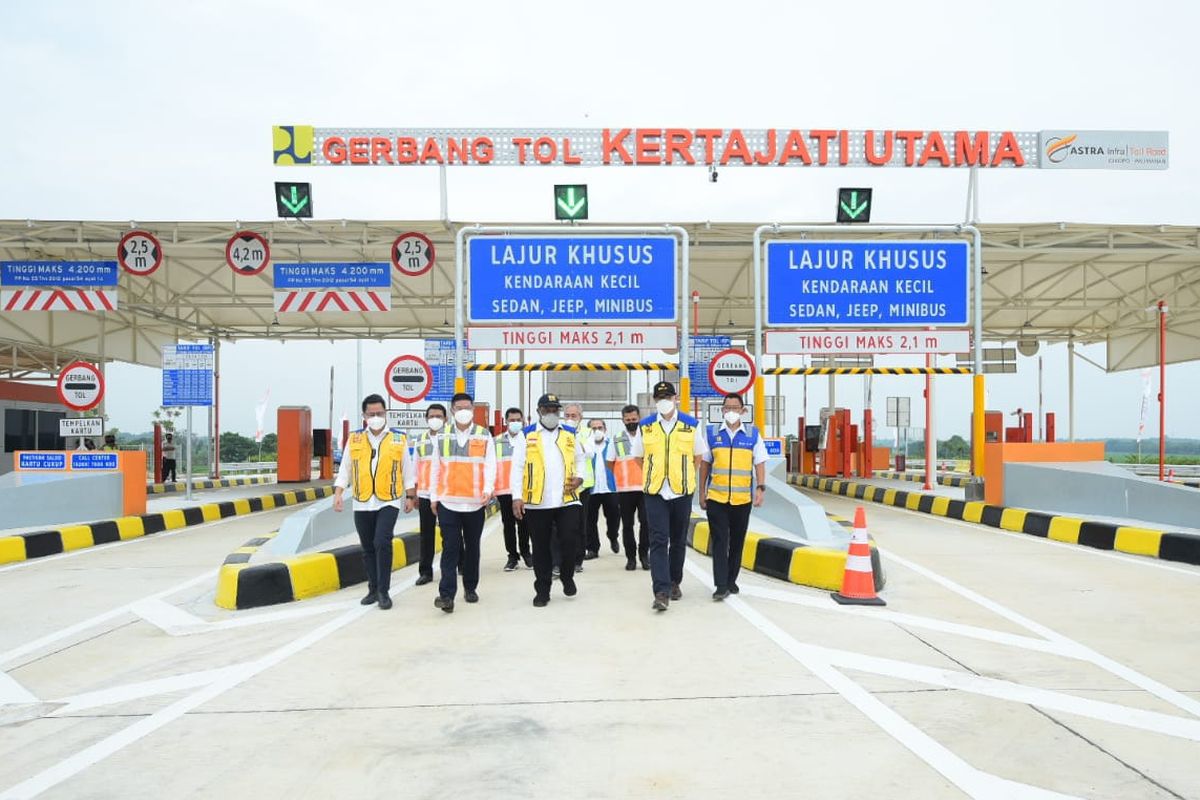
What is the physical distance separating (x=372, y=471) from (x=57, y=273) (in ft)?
47.5

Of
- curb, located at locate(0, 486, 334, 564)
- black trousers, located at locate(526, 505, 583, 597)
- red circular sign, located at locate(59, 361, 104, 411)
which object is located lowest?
curb, located at locate(0, 486, 334, 564)

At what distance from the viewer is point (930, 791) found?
355 centimetres

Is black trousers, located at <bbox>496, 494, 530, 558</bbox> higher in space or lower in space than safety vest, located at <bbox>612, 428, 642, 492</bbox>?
lower

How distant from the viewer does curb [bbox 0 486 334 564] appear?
1132 cm

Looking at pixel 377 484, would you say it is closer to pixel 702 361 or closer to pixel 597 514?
pixel 597 514

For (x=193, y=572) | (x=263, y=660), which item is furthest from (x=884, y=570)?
(x=193, y=572)

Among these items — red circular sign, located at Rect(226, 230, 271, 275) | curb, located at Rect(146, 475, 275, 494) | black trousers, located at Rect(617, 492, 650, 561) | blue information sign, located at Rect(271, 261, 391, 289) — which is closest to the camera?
black trousers, located at Rect(617, 492, 650, 561)

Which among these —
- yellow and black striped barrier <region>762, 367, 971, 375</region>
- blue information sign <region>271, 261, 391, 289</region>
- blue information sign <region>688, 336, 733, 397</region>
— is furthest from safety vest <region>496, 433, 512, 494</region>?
blue information sign <region>688, 336, 733, 397</region>

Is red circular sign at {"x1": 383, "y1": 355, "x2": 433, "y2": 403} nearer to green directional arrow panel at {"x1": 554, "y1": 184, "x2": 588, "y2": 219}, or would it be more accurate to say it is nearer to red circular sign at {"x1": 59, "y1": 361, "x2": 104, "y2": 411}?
green directional arrow panel at {"x1": 554, "y1": 184, "x2": 588, "y2": 219}

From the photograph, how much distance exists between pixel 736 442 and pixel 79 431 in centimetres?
1219

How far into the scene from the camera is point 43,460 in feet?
46.3

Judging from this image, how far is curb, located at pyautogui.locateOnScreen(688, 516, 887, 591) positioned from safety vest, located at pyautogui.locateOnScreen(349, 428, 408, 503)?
3.37m

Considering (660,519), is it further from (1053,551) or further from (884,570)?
(1053,551)

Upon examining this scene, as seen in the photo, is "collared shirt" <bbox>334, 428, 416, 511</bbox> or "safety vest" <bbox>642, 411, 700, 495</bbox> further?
"collared shirt" <bbox>334, 428, 416, 511</bbox>
